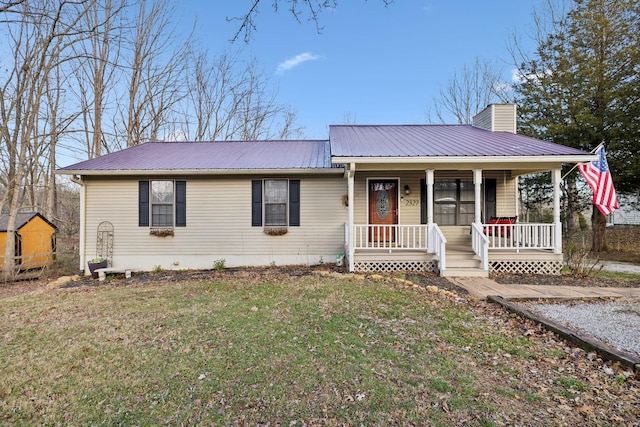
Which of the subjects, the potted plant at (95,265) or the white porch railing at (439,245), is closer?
the white porch railing at (439,245)

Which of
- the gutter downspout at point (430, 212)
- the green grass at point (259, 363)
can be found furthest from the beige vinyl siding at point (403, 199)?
the green grass at point (259, 363)

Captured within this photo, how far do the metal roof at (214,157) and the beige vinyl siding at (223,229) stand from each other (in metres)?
0.44

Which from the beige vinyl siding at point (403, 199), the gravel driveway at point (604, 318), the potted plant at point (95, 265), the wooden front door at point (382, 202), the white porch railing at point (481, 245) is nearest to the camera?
the gravel driveway at point (604, 318)

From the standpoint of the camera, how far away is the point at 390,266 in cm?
844

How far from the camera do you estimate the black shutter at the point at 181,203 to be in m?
9.59

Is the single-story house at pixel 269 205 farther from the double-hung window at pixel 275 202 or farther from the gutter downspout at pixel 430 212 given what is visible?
the gutter downspout at pixel 430 212

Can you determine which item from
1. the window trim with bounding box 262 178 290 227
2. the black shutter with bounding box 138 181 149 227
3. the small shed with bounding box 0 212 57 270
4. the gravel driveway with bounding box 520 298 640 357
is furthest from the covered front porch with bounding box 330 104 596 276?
the small shed with bounding box 0 212 57 270

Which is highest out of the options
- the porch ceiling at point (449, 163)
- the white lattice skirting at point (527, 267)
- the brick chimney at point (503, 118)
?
the brick chimney at point (503, 118)

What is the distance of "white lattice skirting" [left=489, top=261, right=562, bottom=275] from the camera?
8.21 metres

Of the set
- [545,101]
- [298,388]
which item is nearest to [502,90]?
[545,101]

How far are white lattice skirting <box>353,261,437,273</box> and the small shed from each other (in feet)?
29.0

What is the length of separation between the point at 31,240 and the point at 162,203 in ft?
13.1

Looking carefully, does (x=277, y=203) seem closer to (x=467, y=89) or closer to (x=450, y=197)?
(x=450, y=197)

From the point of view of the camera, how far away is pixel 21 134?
9.39m
